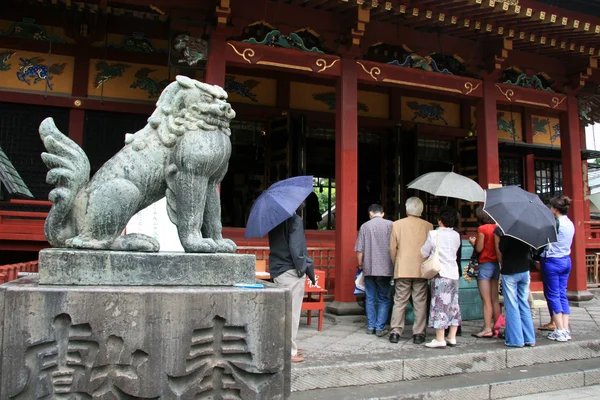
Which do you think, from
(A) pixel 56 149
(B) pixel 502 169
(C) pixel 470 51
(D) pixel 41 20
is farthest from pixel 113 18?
(B) pixel 502 169

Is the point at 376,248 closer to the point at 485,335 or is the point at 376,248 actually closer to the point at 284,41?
the point at 485,335

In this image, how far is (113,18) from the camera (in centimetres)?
797

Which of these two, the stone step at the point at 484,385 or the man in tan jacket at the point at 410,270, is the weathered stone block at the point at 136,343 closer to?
the stone step at the point at 484,385

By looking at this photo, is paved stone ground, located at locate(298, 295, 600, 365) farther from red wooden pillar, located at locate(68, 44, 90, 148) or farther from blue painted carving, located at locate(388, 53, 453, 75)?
red wooden pillar, located at locate(68, 44, 90, 148)

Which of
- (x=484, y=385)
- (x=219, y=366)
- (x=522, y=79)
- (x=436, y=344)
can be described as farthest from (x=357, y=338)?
(x=522, y=79)

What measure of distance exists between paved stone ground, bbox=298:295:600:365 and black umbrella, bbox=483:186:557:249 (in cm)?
126

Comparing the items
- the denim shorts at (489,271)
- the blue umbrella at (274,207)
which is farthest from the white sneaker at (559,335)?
the blue umbrella at (274,207)

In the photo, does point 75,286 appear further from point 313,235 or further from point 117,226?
point 313,235

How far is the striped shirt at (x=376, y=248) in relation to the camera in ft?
18.2

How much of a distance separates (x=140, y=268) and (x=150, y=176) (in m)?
0.49

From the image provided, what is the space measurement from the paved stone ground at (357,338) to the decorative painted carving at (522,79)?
4.07m

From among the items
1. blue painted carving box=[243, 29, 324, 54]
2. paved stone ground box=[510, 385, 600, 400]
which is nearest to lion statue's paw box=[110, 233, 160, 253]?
paved stone ground box=[510, 385, 600, 400]

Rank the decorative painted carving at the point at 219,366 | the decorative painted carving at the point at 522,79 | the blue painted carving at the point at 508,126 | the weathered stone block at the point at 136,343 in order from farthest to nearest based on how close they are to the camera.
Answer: the blue painted carving at the point at 508,126, the decorative painted carving at the point at 522,79, the decorative painted carving at the point at 219,366, the weathered stone block at the point at 136,343

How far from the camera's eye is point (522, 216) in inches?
189
